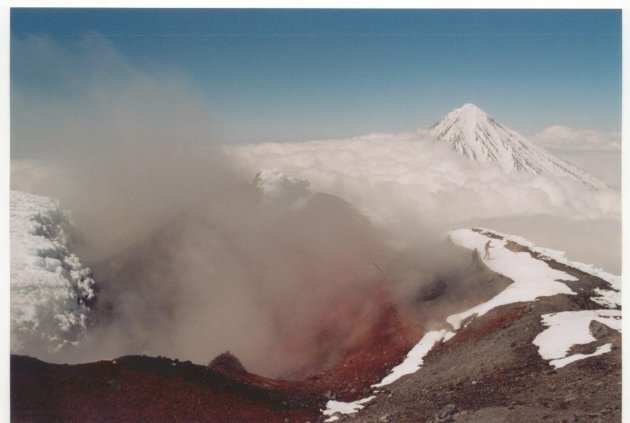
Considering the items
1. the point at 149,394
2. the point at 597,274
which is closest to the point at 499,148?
the point at 597,274

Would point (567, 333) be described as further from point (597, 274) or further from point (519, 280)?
point (597, 274)

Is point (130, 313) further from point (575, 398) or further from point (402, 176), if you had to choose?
point (402, 176)

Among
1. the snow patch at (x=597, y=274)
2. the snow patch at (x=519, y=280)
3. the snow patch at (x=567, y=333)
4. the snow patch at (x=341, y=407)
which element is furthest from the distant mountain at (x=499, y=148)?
the snow patch at (x=341, y=407)

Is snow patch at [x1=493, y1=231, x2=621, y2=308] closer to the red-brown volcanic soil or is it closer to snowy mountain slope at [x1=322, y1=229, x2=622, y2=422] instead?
snowy mountain slope at [x1=322, y1=229, x2=622, y2=422]

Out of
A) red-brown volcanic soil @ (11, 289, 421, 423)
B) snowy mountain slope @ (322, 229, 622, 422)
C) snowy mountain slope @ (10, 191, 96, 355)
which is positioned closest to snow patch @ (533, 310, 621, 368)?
snowy mountain slope @ (322, 229, 622, 422)

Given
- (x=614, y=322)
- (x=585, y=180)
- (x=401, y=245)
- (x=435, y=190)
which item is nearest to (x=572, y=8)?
(x=614, y=322)

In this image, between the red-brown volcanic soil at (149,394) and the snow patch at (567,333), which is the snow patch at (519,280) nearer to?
the snow patch at (567,333)
